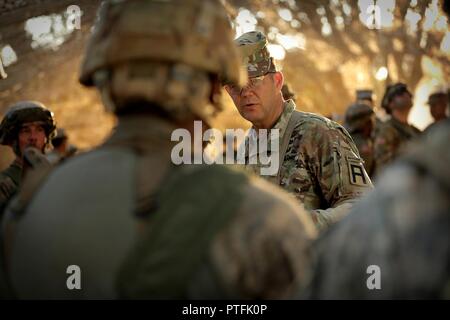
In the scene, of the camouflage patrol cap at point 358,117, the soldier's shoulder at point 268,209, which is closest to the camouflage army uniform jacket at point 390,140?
the camouflage patrol cap at point 358,117

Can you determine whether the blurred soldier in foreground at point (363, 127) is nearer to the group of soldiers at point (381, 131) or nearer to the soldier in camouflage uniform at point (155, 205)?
the group of soldiers at point (381, 131)

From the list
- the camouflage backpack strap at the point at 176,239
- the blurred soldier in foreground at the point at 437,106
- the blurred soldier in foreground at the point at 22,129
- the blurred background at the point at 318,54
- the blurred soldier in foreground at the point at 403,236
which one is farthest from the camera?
the blurred background at the point at 318,54

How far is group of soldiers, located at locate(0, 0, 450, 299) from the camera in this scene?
1.99 m

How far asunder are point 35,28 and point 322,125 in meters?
13.2

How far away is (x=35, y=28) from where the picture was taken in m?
17.0

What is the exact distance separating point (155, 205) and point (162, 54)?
1.58ft

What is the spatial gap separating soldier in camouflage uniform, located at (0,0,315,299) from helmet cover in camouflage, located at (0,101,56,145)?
404 centimetres

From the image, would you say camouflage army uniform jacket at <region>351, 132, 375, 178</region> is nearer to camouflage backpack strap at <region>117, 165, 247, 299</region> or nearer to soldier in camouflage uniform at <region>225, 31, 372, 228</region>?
soldier in camouflage uniform at <region>225, 31, 372, 228</region>

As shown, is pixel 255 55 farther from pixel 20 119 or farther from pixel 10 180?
pixel 10 180

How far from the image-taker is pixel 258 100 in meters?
5.34

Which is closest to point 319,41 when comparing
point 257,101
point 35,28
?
point 35,28

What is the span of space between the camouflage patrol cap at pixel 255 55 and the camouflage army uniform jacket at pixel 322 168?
51cm

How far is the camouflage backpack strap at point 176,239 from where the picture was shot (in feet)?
7.09

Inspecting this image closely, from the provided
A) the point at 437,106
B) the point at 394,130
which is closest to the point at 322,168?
the point at 394,130
